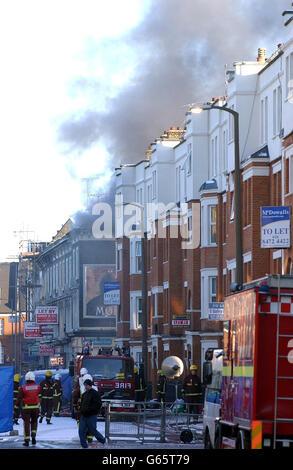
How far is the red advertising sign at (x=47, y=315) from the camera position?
8812 centimetres

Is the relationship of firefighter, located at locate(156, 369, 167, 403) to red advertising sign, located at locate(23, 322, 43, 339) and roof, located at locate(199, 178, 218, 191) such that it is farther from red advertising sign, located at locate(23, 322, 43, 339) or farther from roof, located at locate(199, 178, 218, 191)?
red advertising sign, located at locate(23, 322, 43, 339)

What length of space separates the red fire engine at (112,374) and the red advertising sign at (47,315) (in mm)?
46748

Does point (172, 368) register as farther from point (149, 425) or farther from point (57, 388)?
point (149, 425)

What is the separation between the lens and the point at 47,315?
291 feet

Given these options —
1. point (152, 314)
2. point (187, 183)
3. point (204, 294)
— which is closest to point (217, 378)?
point (204, 294)

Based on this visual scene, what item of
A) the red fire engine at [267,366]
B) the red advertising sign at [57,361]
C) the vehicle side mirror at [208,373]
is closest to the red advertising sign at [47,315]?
the red advertising sign at [57,361]

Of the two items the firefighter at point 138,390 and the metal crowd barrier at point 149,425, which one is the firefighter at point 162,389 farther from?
the metal crowd barrier at point 149,425

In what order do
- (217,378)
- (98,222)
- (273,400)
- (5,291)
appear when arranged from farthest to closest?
(5,291) → (98,222) → (217,378) → (273,400)

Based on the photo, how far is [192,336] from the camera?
52.8 meters

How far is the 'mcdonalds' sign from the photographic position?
3020 cm

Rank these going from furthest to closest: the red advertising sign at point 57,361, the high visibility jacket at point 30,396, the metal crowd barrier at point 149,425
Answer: the red advertising sign at point 57,361, the metal crowd barrier at point 149,425, the high visibility jacket at point 30,396

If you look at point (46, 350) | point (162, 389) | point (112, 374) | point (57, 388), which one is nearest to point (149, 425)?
point (162, 389)
